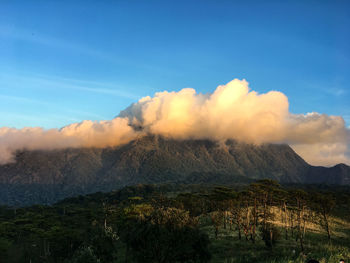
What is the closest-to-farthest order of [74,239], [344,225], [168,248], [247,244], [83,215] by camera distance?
1. [168,248]
2. [247,244]
3. [74,239]
4. [344,225]
5. [83,215]

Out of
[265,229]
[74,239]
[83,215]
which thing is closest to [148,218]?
[265,229]

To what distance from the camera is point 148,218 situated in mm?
23953

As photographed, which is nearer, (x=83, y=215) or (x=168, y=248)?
(x=168, y=248)

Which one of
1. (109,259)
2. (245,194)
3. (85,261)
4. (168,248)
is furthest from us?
(245,194)

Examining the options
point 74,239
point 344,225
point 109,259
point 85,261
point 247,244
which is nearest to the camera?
point 85,261

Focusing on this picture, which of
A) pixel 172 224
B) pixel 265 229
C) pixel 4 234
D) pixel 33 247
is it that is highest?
pixel 172 224

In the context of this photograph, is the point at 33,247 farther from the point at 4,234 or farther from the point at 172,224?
the point at 172,224

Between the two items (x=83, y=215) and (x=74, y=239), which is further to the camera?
(x=83, y=215)

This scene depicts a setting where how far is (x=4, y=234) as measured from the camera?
76.4 metres

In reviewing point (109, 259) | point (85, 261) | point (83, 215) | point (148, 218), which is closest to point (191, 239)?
point (148, 218)

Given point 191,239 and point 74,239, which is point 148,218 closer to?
point 191,239

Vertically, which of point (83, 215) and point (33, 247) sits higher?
point (83, 215)

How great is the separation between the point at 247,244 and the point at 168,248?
98.5 ft

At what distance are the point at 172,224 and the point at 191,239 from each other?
105 inches
